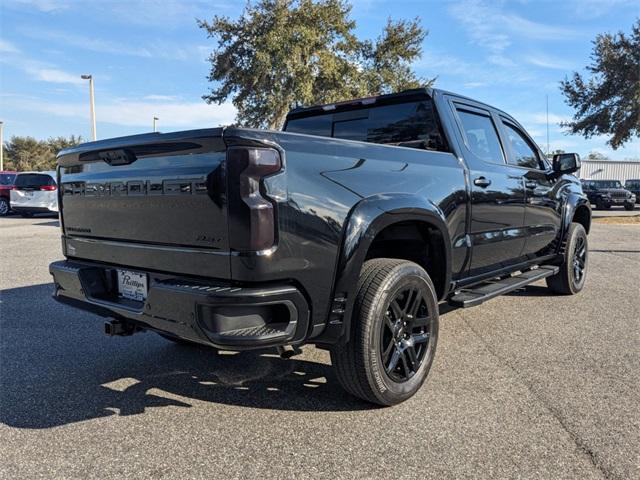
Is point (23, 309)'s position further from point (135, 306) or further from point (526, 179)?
point (526, 179)

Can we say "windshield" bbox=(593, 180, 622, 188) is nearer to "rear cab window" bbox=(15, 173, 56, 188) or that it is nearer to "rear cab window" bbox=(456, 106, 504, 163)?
"rear cab window" bbox=(15, 173, 56, 188)

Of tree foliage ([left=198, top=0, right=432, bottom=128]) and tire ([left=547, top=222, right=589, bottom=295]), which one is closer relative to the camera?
tire ([left=547, top=222, right=589, bottom=295])

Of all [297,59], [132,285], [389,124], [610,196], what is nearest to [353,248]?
[132,285]

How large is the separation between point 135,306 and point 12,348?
204 cm

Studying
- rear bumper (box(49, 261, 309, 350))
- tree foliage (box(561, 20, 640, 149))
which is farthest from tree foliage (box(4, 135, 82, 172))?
rear bumper (box(49, 261, 309, 350))

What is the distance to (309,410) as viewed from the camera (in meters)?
3.00

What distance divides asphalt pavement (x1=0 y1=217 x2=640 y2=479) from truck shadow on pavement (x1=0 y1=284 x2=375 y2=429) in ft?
0.05

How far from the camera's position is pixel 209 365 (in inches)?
149

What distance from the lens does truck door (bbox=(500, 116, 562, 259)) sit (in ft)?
15.7

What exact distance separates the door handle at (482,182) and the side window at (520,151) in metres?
0.74

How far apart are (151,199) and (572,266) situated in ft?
16.4

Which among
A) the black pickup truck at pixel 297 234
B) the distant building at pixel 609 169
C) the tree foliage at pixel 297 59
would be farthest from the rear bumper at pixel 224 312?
the distant building at pixel 609 169

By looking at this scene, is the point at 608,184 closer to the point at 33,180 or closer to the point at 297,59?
the point at 297,59

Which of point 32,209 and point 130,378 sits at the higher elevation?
point 32,209
